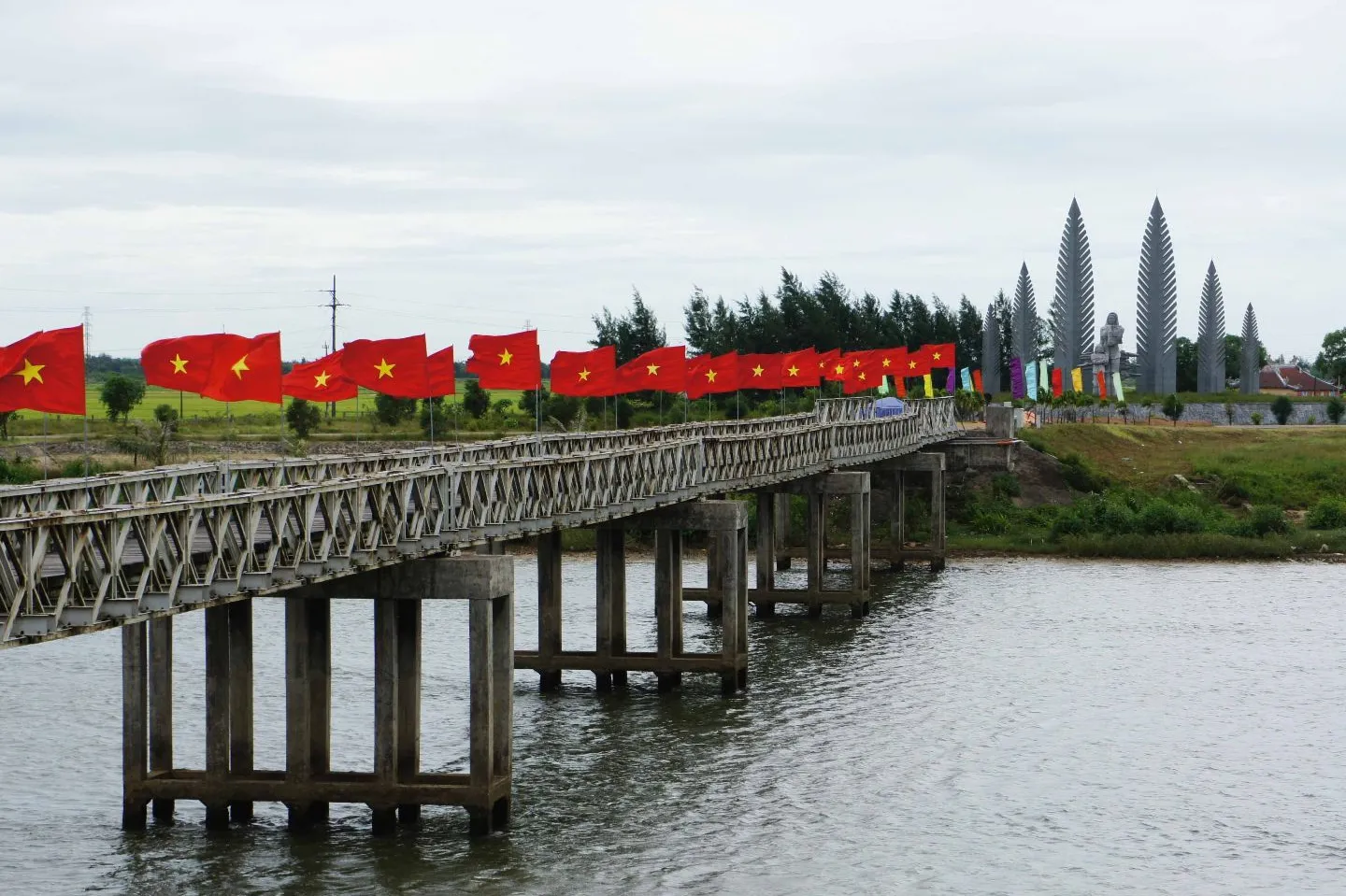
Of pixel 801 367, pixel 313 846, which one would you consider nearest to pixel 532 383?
pixel 313 846

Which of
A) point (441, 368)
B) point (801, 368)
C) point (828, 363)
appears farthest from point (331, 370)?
point (828, 363)

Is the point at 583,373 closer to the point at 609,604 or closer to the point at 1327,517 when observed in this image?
the point at 609,604

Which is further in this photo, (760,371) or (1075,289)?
(1075,289)

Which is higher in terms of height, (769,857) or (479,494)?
(479,494)

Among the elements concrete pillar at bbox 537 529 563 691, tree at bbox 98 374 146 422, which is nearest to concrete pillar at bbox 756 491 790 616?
concrete pillar at bbox 537 529 563 691

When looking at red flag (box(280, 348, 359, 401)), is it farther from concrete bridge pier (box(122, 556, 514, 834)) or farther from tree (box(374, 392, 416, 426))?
tree (box(374, 392, 416, 426))

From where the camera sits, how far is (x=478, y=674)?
1243 inches

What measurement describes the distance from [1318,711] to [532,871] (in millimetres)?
24162

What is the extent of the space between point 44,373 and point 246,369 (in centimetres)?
753

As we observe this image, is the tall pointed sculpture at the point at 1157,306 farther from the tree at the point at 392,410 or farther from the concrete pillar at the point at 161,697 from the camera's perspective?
the concrete pillar at the point at 161,697

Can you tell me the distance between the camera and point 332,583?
3122 cm

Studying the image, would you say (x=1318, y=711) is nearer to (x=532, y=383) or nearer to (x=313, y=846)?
(x=532, y=383)

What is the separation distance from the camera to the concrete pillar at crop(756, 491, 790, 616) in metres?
61.6

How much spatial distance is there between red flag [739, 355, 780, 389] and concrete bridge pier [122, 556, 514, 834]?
37.8 metres
